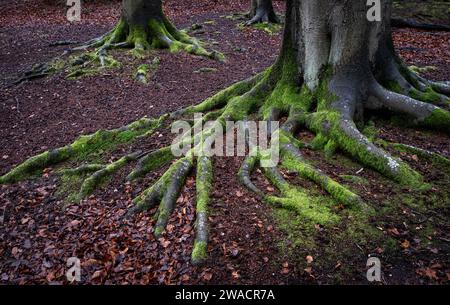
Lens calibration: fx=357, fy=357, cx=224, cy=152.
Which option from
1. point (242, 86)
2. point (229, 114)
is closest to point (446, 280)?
point (229, 114)

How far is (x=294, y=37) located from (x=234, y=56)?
20.5 feet

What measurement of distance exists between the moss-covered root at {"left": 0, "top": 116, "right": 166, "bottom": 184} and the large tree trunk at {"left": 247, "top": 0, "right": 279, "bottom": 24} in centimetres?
1149

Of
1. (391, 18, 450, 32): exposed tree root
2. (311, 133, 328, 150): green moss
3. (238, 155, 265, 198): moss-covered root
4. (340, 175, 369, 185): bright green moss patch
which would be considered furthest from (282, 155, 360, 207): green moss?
(391, 18, 450, 32): exposed tree root

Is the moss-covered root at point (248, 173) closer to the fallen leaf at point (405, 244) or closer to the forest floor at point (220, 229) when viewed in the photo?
the forest floor at point (220, 229)

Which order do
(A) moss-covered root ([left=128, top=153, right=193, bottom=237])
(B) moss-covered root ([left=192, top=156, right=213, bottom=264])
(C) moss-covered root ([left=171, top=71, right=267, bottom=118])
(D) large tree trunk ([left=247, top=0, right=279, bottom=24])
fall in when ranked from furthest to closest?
(D) large tree trunk ([left=247, top=0, right=279, bottom=24])
(C) moss-covered root ([left=171, top=71, right=267, bottom=118])
(A) moss-covered root ([left=128, top=153, right=193, bottom=237])
(B) moss-covered root ([left=192, top=156, right=213, bottom=264])

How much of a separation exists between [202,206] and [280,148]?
5.77ft

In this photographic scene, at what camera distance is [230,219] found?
4891mm

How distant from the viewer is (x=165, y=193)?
5391 mm

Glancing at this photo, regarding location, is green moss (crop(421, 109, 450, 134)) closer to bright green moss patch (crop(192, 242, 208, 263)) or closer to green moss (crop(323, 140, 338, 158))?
green moss (crop(323, 140, 338, 158))

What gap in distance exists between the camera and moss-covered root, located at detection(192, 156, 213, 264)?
4.39m

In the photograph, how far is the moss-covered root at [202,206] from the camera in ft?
14.4

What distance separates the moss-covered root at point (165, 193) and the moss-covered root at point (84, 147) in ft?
6.73

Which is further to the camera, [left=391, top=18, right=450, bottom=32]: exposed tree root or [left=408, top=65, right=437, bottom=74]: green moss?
[left=391, top=18, right=450, bottom=32]: exposed tree root

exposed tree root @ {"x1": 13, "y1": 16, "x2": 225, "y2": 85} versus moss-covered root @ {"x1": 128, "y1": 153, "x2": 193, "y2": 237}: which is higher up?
exposed tree root @ {"x1": 13, "y1": 16, "x2": 225, "y2": 85}
